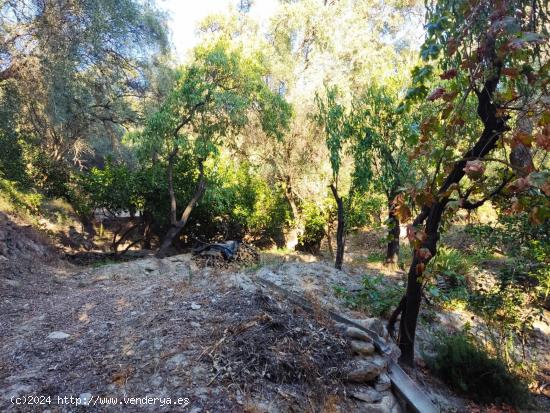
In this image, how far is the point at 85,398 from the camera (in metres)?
2.19

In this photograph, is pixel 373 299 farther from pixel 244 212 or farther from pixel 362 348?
pixel 244 212

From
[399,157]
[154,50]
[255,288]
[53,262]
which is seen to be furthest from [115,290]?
[154,50]

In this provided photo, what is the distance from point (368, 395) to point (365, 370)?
17 cm

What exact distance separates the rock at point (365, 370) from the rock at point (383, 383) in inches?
1.3

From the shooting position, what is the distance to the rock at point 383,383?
2732 millimetres

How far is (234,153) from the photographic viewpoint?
32.6ft

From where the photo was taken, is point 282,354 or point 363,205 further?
point 363,205

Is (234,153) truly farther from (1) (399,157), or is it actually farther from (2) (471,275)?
(2) (471,275)

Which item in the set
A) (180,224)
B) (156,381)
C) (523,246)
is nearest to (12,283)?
(180,224)

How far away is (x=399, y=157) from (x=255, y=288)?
3.74m

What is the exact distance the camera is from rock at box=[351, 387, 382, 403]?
2.59 meters

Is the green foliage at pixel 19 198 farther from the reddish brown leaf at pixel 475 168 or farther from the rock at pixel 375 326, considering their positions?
the reddish brown leaf at pixel 475 168

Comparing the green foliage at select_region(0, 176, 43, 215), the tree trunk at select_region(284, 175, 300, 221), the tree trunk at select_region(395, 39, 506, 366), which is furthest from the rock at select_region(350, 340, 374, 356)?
the green foliage at select_region(0, 176, 43, 215)

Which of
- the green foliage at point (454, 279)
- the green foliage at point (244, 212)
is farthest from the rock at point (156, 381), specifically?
the green foliage at point (244, 212)
